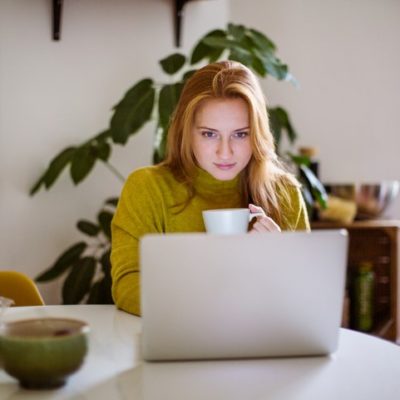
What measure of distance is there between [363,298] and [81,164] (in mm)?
1488

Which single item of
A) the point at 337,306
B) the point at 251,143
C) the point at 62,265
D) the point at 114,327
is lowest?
the point at 62,265

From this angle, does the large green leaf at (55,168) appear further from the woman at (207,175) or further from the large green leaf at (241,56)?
the woman at (207,175)

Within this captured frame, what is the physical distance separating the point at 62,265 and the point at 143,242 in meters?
1.93

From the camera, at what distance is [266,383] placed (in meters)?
1.10

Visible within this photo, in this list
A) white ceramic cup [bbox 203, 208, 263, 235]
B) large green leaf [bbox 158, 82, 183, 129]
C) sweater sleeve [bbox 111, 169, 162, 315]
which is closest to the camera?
white ceramic cup [bbox 203, 208, 263, 235]

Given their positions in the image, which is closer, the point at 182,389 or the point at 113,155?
the point at 182,389

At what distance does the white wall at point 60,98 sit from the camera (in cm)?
297

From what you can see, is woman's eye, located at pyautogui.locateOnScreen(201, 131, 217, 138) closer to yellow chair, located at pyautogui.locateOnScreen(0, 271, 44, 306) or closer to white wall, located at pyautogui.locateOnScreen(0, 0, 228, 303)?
yellow chair, located at pyautogui.locateOnScreen(0, 271, 44, 306)

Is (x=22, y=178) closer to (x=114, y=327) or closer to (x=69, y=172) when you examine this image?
(x=69, y=172)

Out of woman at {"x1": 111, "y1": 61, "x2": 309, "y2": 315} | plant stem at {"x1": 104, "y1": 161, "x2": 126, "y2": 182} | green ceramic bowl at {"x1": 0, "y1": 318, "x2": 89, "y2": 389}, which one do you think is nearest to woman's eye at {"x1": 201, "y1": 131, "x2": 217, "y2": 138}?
woman at {"x1": 111, "y1": 61, "x2": 309, "y2": 315}

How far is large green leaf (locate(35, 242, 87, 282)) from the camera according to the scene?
2951 millimetres

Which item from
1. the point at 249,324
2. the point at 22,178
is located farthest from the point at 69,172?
the point at 249,324

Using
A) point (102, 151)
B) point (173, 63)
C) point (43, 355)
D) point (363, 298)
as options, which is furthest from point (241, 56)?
point (43, 355)

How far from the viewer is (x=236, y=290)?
1122 millimetres
